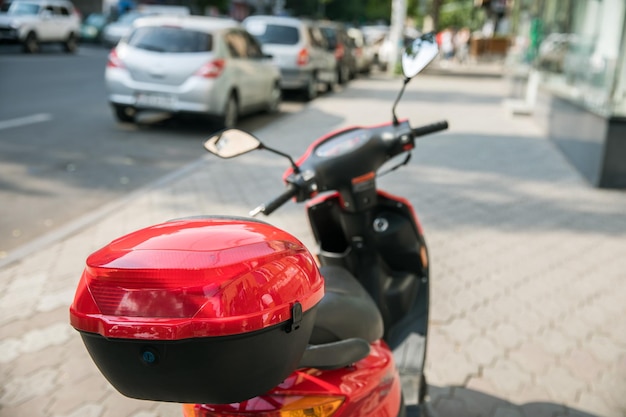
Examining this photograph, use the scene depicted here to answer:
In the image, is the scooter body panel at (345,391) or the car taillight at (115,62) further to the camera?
the car taillight at (115,62)

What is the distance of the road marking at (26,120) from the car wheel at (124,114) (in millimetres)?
1075

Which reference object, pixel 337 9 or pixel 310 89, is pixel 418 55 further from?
pixel 337 9

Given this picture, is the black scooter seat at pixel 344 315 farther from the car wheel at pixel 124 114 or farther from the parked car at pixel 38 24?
the parked car at pixel 38 24

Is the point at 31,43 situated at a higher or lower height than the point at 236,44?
lower

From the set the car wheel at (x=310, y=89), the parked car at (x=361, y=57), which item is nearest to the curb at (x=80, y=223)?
the car wheel at (x=310, y=89)

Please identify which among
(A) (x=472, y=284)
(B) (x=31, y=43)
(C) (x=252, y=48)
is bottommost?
(A) (x=472, y=284)

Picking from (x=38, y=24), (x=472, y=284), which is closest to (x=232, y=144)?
(x=472, y=284)

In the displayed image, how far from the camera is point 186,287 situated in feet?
4.24

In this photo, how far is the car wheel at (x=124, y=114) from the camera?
1075 cm

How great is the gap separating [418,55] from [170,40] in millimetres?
8495

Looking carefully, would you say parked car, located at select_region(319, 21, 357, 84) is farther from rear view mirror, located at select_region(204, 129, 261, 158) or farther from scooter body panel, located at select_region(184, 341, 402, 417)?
scooter body panel, located at select_region(184, 341, 402, 417)

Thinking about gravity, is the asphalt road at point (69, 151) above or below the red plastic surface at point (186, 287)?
below

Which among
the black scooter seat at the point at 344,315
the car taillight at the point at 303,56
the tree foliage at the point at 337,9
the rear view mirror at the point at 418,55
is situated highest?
the tree foliage at the point at 337,9

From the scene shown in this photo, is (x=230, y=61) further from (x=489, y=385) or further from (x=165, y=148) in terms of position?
(x=489, y=385)
